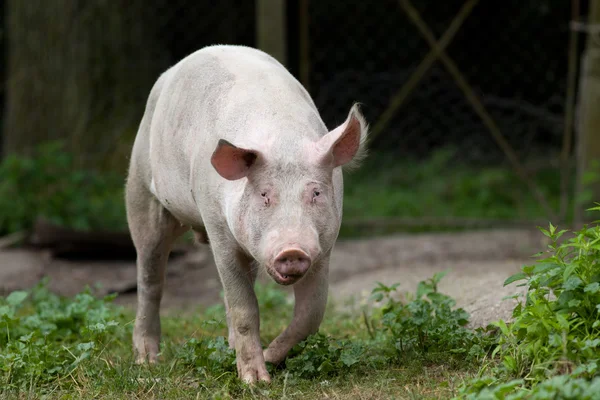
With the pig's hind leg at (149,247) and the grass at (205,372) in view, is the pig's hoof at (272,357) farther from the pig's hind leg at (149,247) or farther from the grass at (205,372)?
the pig's hind leg at (149,247)

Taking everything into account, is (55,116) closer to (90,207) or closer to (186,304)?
(90,207)

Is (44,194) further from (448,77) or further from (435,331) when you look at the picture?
(435,331)

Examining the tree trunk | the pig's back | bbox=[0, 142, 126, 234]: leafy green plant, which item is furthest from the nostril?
the tree trunk

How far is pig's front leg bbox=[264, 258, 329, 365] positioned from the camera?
13.8 feet

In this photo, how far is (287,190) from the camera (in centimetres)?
375

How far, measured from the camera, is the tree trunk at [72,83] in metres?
Answer: 9.20

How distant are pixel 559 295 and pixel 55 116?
21.6 feet

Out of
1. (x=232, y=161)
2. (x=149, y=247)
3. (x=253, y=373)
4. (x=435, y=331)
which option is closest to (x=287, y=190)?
(x=232, y=161)

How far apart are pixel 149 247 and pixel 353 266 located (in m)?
3.07

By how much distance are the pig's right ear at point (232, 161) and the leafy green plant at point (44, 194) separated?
4.68m

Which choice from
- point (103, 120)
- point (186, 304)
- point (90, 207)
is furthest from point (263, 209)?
point (103, 120)

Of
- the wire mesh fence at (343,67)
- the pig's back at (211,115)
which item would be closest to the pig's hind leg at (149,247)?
the pig's back at (211,115)

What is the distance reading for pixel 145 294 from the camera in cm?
520

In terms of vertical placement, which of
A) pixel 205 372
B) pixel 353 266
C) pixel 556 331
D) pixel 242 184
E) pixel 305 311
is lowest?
pixel 353 266
